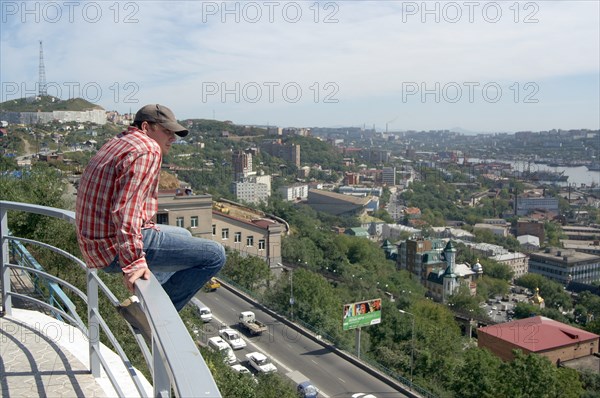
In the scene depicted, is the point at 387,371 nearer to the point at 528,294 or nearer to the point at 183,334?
the point at 183,334

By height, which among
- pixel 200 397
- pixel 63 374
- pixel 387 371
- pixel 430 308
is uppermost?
pixel 200 397

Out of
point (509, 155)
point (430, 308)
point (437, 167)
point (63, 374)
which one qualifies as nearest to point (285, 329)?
point (430, 308)

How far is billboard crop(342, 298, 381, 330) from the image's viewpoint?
12.8 meters

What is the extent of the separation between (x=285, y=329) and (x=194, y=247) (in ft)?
41.3

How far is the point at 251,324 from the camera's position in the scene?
42.2 ft

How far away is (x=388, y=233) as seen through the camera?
5303 cm

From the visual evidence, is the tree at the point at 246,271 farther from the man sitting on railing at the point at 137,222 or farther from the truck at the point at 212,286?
the man sitting on railing at the point at 137,222

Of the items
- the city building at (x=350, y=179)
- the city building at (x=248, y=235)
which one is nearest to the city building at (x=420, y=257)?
the city building at (x=248, y=235)

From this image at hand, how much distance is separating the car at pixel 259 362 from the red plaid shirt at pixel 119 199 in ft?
32.2

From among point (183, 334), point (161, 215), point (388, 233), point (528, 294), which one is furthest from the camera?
point (388, 233)

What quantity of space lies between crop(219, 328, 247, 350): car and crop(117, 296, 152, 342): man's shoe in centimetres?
1097

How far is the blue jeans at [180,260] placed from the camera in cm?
121

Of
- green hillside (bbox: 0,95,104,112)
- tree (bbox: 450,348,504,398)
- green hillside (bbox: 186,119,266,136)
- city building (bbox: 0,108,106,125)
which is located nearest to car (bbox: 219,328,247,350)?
tree (bbox: 450,348,504,398)

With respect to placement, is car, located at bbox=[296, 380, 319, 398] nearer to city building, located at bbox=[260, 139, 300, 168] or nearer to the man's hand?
the man's hand
